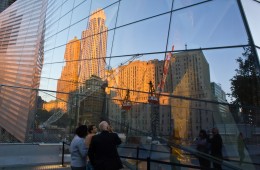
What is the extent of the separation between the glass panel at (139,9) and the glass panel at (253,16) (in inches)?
95.0

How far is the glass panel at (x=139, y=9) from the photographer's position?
883 cm

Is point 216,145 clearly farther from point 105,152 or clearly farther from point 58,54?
point 58,54

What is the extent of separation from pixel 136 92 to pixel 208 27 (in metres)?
2.86

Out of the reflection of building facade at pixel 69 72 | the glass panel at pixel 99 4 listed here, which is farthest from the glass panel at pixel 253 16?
the reflection of building facade at pixel 69 72

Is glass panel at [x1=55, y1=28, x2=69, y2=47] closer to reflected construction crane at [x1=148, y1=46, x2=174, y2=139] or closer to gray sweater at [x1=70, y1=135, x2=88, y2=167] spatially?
reflected construction crane at [x1=148, y1=46, x2=174, y2=139]

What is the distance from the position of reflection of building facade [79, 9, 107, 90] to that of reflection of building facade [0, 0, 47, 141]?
307 centimetres

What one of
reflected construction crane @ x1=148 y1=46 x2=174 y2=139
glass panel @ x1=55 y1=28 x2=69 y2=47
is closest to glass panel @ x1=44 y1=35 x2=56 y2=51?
glass panel @ x1=55 y1=28 x2=69 y2=47

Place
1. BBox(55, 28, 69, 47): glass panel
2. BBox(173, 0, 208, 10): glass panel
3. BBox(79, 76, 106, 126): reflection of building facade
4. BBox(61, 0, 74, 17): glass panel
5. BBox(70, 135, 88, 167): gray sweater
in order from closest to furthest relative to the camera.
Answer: BBox(70, 135, 88, 167): gray sweater < BBox(173, 0, 208, 10): glass panel < BBox(79, 76, 106, 126): reflection of building facade < BBox(55, 28, 69, 47): glass panel < BBox(61, 0, 74, 17): glass panel

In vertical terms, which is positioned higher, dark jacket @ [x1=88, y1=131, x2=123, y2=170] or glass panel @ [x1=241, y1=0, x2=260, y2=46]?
glass panel @ [x1=241, y1=0, x2=260, y2=46]

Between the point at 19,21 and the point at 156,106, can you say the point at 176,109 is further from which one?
the point at 19,21

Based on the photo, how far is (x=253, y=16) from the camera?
21.1ft

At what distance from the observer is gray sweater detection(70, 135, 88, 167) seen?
210 inches

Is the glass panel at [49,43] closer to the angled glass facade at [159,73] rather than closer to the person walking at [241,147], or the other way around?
the angled glass facade at [159,73]

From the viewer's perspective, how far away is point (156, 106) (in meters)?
7.78
